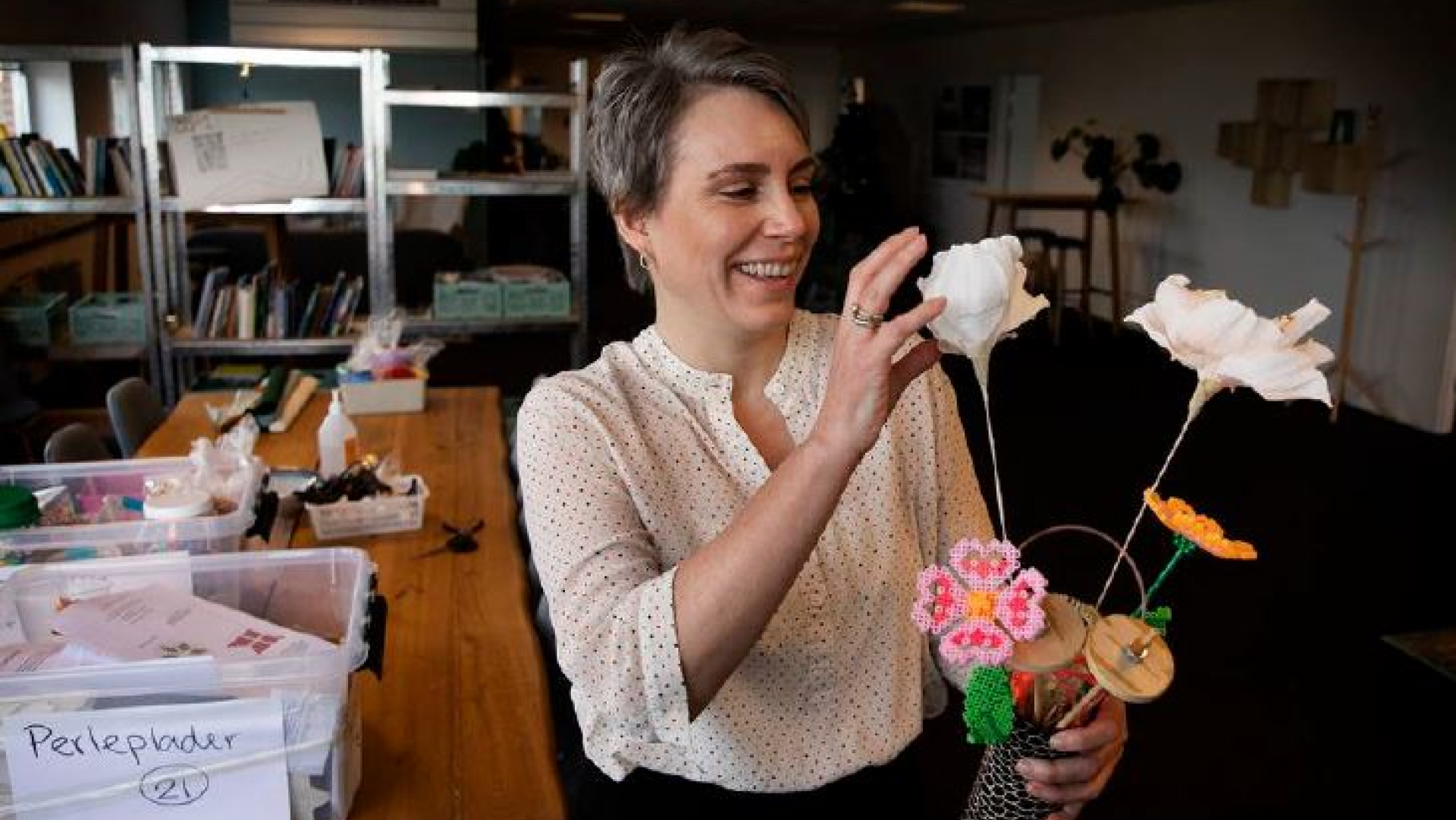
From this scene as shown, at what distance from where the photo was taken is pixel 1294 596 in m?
4.39

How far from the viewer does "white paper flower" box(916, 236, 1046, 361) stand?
92cm

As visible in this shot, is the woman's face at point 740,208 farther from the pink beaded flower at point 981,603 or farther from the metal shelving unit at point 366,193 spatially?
the metal shelving unit at point 366,193

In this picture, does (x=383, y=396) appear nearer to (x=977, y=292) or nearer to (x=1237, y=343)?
(x=977, y=292)

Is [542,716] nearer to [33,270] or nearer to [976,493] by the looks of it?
[976,493]

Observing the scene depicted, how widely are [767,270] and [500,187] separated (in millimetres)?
3946

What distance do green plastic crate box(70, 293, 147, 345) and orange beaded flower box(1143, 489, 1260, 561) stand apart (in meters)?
4.75

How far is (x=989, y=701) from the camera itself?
0.89 metres

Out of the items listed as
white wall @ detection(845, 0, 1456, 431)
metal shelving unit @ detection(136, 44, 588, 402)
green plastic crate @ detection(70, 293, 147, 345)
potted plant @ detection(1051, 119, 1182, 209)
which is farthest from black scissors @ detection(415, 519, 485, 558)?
potted plant @ detection(1051, 119, 1182, 209)

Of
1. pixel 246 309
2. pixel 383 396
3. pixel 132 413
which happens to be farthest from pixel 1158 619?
pixel 246 309

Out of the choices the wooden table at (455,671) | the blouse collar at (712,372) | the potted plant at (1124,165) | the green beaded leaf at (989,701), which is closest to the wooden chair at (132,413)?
the wooden table at (455,671)

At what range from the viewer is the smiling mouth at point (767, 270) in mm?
1243

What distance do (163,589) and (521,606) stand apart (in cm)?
75

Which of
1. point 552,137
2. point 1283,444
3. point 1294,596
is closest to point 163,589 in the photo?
point 1294,596

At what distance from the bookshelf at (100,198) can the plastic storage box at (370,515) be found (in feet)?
8.87
